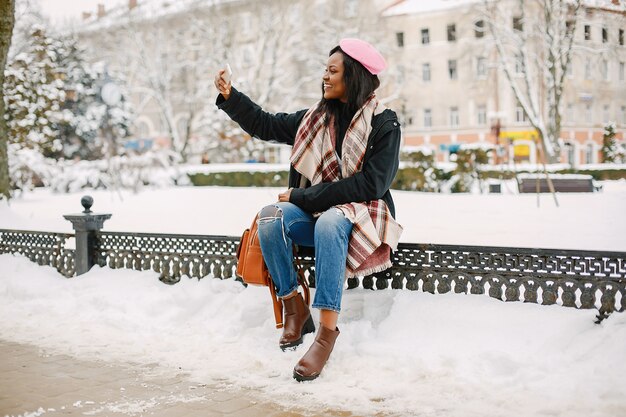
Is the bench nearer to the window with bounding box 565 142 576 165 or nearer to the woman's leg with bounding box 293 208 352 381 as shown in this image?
the woman's leg with bounding box 293 208 352 381

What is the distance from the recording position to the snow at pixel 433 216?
914 centimetres

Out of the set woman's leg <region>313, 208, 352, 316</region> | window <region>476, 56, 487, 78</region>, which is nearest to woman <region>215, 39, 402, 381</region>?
woman's leg <region>313, 208, 352, 316</region>

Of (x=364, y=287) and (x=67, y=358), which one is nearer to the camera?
(x=67, y=358)

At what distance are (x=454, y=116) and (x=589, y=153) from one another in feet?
29.7

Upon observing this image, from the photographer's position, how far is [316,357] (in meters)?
3.81

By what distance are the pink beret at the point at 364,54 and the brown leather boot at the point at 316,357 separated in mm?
1533

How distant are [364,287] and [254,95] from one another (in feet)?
105

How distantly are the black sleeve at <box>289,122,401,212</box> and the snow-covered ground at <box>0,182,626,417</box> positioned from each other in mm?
729

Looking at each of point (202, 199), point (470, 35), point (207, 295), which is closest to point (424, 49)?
point (470, 35)

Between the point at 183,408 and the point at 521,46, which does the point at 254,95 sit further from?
the point at 183,408

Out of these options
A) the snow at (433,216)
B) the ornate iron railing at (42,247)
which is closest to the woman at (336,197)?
the ornate iron railing at (42,247)

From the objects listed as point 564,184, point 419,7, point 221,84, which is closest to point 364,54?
point 221,84

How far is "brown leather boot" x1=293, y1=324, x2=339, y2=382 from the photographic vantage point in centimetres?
375

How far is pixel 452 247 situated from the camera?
448 cm
